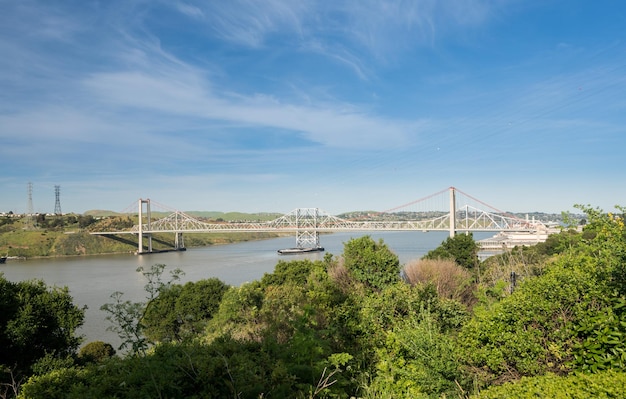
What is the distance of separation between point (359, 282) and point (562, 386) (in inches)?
357

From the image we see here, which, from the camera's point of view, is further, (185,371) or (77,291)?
(77,291)

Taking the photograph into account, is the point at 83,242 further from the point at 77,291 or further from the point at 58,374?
the point at 58,374

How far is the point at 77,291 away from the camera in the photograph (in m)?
19.7

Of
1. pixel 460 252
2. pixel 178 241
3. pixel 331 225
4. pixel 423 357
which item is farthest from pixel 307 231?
pixel 423 357

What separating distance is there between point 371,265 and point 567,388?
898 cm

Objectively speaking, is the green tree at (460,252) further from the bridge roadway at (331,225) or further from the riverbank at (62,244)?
the riverbank at (62,244)

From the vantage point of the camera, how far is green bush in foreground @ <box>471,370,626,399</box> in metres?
2.18

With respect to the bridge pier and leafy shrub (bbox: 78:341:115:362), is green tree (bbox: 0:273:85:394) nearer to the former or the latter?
leafy shrub (bbox: 78:341:115:362)

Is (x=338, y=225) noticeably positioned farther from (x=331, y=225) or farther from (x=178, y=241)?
(x=178, y=241)

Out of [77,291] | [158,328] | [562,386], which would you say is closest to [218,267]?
[77,291]

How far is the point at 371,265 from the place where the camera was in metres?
11.2

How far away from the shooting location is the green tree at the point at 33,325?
306 inches

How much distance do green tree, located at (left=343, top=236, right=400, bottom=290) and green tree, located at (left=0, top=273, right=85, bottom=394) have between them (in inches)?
253

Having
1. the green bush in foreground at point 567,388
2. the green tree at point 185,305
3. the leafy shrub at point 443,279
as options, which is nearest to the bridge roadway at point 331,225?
the leafy shrub at point 443,279
